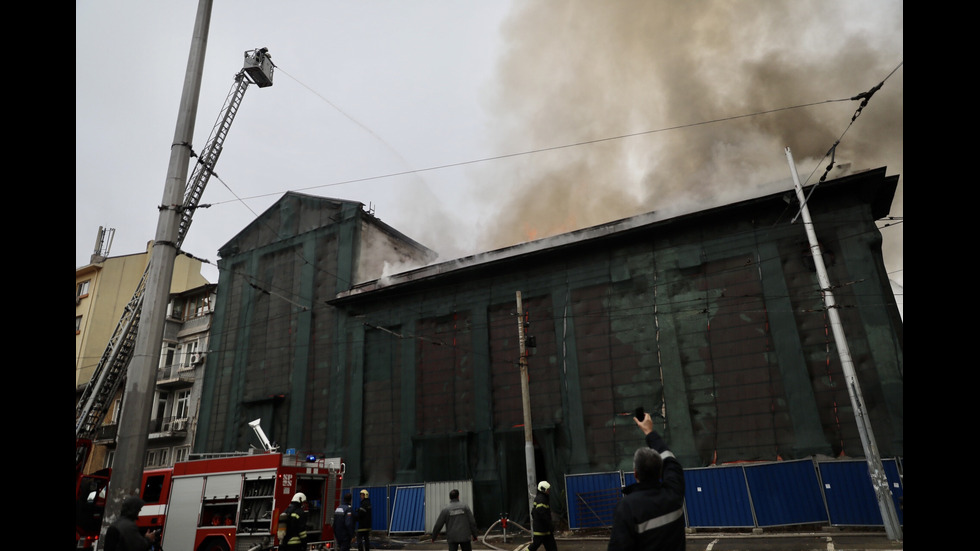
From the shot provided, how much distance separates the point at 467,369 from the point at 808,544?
13.7 meters

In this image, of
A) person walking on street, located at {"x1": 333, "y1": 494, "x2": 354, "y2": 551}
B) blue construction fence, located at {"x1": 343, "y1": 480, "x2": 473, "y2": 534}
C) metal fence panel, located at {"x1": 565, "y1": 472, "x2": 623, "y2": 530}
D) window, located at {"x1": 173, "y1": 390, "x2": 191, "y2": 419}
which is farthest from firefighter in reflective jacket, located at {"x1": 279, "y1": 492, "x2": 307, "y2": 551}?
window, located at {"x1": 173, "y1": 390, "x2": 191, "y2": 419}

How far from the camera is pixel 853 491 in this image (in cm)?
1534

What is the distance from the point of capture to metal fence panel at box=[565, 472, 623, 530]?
18.5 m

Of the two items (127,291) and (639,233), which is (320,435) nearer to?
(639,233)

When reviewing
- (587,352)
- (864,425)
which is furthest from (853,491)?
(587,352)

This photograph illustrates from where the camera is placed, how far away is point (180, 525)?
48.0 feet

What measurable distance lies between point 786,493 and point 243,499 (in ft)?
49.9

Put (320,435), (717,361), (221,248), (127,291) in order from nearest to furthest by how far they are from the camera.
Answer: (717,361) → (320,435) → (221,248) → (127,291)

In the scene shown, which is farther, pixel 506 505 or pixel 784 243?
pixel 506 505

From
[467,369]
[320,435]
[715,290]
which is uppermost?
[715,290]

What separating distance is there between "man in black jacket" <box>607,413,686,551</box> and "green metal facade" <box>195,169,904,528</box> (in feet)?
43.2

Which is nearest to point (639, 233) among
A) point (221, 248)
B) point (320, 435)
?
point (320, 435)

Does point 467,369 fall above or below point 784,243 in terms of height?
below

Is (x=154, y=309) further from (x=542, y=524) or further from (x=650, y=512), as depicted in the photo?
(x=650, y=512)
